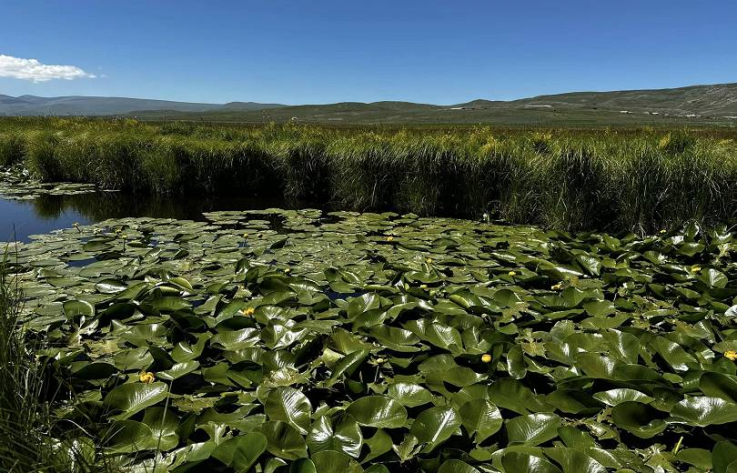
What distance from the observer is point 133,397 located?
2.05m

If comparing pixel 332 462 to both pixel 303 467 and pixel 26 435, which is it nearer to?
pixel 303 467

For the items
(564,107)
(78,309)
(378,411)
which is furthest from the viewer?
(564,107)

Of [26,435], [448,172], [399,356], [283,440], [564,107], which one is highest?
[564,107]

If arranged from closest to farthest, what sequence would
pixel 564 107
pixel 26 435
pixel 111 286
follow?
pixel 26 435 → pixel 111 286 → pixel 564 107

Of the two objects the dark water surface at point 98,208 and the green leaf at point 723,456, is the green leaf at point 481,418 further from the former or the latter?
the dark water surface at point 98,208

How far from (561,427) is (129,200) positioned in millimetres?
9408

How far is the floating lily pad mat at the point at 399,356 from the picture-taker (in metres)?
1.78

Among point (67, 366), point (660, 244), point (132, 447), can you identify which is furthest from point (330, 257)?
point (660, 244)

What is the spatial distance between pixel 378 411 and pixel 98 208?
827 cm

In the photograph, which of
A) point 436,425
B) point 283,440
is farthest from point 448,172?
point 283,440

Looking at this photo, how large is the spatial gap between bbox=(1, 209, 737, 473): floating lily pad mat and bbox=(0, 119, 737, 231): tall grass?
3.89 ft

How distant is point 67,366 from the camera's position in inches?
91.1

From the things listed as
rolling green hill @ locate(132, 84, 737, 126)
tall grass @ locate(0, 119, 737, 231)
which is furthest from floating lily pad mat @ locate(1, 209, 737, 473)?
rolling green hill @ locate(132, 84, 737, 126)

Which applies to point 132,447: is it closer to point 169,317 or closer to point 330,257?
point 169,317
